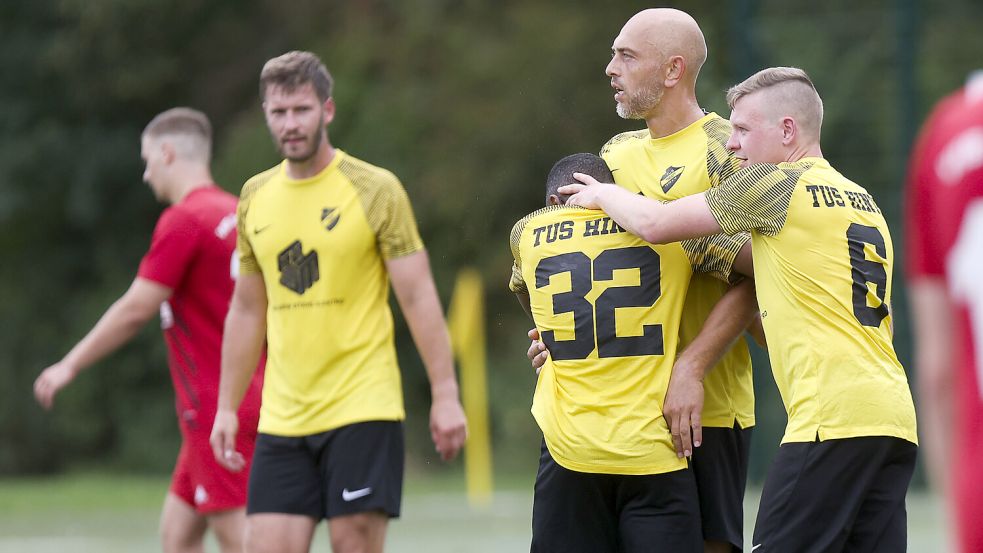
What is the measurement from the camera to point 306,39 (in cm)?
2877

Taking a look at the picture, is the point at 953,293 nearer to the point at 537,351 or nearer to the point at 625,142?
the point at 537,351

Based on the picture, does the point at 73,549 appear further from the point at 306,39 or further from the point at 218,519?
the point at 306,39

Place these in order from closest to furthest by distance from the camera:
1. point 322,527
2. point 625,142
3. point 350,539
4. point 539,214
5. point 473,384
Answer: point 539,214 → point 625,142 → point 350,539 → point 322,527 → point 473,384

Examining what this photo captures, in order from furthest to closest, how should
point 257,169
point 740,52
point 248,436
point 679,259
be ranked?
point 257,169 → point 740,52 → point 248,436 → point 679,259

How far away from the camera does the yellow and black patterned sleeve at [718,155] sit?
5212 millimetres

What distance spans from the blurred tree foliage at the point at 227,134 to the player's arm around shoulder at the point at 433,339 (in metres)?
17.6

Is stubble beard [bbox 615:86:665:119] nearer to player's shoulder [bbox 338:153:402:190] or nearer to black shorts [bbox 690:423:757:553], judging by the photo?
black shorts [bbox 690:423:757:553]

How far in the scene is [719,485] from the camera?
17.4 feet

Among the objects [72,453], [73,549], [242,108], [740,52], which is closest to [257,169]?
[242,108]

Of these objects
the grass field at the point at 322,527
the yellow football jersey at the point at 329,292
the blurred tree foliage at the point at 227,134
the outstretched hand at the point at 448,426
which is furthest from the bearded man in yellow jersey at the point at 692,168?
the blurred tree foliage at the point at 227,134

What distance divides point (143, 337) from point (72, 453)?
8.61 ft

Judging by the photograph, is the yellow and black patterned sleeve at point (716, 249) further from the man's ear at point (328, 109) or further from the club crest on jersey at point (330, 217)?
the man's ear at point (328, 109)

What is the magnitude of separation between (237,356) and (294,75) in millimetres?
1162

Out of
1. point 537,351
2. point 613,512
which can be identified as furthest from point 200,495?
point 613,512
